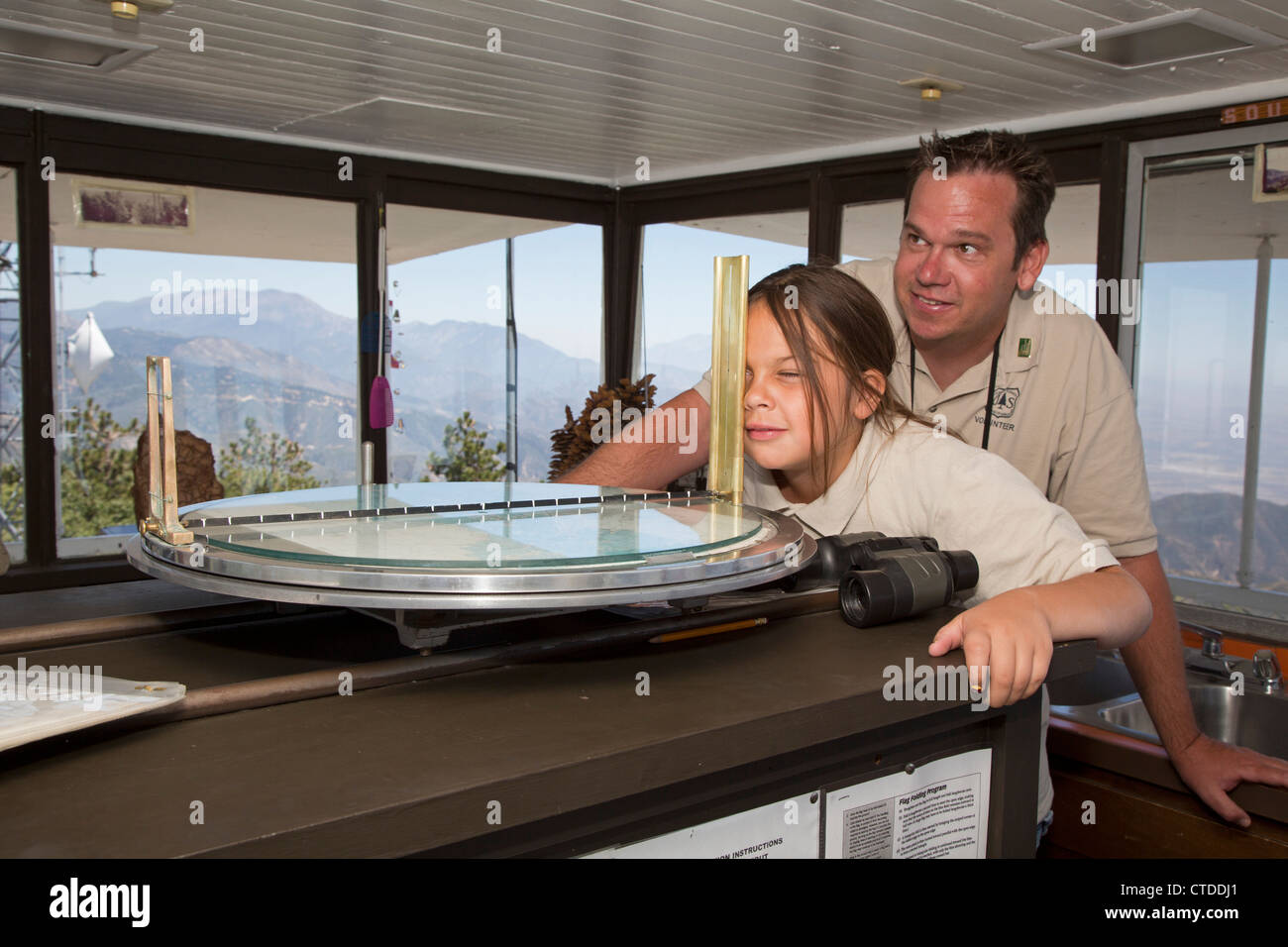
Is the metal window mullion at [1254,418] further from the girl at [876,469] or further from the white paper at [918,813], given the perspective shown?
the white paper at [918,813]

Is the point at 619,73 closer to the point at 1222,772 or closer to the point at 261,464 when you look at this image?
the point at 1222,772

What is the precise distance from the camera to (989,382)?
2.22 meters

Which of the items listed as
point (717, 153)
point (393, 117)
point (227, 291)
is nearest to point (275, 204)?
point (227, 291)

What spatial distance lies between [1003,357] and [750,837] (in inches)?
55.4

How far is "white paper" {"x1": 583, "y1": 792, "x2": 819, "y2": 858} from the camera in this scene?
1.05 meters

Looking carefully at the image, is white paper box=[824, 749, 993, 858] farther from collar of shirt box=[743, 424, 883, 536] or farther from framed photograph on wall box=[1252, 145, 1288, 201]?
framed photograph on wall box=[1252, 145, 1288, 201]

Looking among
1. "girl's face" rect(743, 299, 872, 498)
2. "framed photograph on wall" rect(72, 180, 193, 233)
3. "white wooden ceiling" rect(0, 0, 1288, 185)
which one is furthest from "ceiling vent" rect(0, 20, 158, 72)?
"girl's face" rect(743, 299, 872, 498)

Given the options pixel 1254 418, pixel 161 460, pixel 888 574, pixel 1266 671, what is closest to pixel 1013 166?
pixel 888 574

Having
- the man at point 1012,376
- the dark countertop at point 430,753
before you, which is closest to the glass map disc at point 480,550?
the dark countertop at point 430,753
